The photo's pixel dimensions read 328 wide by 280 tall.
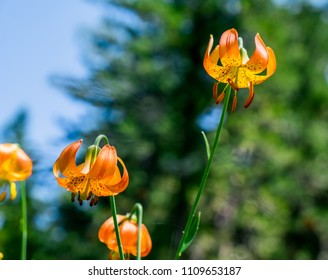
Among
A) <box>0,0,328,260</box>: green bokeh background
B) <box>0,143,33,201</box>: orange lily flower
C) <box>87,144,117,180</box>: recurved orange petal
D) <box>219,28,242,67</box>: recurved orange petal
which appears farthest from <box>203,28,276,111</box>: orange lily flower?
<box>0,0,328,260</box>: green bokeh background

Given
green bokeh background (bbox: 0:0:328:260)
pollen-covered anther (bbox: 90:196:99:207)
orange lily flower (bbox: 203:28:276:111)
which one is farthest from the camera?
green bokeh background (bbox: 0:0:328:260)

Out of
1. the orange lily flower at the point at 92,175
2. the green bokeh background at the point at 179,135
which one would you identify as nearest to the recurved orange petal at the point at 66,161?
the orange lily flower at the point at 92,175

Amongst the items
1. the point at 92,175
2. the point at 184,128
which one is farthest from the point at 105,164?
the point at 184,128

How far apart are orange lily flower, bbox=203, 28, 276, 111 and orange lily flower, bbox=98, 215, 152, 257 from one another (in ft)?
0.66

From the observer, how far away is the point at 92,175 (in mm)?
738

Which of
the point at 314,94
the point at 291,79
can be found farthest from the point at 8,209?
the point at 314,94

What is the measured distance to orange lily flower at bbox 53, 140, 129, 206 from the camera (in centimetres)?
72

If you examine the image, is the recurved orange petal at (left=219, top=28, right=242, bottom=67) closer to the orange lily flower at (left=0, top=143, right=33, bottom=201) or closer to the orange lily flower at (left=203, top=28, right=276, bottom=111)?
the orange lily flower at (left=203, top=28, right=276, bottom=111)

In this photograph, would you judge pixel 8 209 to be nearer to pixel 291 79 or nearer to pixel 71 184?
pixel 291 79

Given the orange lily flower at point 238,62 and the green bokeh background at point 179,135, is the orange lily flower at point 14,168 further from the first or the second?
the green bokeh background at point 179,135

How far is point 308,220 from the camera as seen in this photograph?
11414 mm

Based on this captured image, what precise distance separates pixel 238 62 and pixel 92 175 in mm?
243

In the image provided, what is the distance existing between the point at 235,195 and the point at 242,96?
A: 194cm

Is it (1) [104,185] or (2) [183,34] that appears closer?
(1) [104,185]
